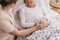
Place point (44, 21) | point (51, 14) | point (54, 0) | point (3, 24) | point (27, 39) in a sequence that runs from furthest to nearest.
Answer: point (54, 0), point (51, 14), point (44, 21), point (27, 39), point (3, 24)

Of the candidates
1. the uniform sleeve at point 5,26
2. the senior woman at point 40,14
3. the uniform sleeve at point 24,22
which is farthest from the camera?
the uniform sleeve at point 24,22

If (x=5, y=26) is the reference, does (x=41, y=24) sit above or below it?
below

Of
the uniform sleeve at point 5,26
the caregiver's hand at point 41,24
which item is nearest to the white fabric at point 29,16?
the caregiver's hand at point 41,24

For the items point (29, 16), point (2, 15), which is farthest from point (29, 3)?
point (2, 15)

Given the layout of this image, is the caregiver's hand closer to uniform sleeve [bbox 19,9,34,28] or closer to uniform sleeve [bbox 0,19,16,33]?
uniform sleeve [bbox 19,9,34,28]

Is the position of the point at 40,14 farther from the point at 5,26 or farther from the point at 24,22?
the point at 5,26

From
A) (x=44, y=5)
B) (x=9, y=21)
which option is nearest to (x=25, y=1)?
(x=44, y=5)

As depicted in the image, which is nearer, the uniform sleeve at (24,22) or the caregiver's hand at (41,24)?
the caregiver's hand at (41,24)

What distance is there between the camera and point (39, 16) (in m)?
1.99

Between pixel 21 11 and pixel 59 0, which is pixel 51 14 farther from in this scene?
pixel 59 0

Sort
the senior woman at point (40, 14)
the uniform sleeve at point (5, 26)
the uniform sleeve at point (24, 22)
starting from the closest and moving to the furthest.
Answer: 1. the uniform sleeve at point (5, 26)
2. the senior woman at point (40, 14)
3. the uniform sleeve at point (24, 22)

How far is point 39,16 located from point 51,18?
0.60ft

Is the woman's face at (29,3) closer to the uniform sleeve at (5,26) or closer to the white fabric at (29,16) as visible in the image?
the white fabric at (29,16)

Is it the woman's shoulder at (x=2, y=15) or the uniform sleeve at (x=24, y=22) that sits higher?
the woman's shoulder at (x=2, y=15)
